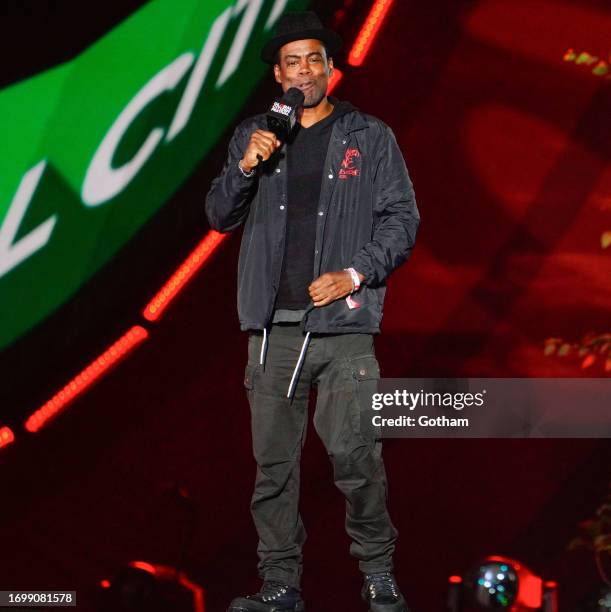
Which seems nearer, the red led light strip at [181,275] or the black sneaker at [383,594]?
the black sneaker at [383,594]

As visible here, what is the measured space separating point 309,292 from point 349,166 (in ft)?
1.22

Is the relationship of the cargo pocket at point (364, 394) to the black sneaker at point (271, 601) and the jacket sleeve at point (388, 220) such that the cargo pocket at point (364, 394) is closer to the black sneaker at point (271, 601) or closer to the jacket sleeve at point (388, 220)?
the jacket sleeve at point (388, 220)

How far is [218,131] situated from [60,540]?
4.72ft

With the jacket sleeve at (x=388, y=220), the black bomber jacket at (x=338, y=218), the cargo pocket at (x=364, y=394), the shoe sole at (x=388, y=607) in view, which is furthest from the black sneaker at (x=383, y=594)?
the jacket sleeve at (x=388, y=220)

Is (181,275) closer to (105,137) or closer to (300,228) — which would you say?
(105,137)

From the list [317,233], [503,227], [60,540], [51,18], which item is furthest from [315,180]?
[60,540]

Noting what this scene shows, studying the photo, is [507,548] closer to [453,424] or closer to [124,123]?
[453,424]

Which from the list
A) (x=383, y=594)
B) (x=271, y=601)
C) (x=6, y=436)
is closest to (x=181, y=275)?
(x=6, y=436)

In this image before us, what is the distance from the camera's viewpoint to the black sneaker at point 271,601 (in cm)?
279

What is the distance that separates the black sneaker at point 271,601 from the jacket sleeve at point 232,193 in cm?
95

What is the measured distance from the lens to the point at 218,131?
3629 millimetres

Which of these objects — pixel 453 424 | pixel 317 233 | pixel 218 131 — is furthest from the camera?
pixel 218 131

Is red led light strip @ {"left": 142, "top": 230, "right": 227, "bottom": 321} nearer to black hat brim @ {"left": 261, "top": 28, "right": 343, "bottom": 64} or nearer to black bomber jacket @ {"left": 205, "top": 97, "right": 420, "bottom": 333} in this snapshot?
black bomber jacket @ {"left": 205, "top": 97, "right": 420, "bottom": 333}

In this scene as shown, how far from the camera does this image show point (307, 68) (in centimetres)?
289
